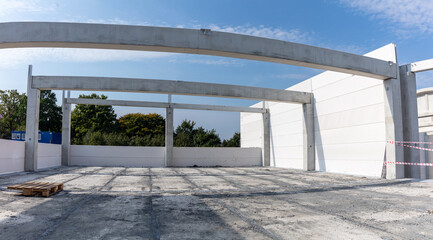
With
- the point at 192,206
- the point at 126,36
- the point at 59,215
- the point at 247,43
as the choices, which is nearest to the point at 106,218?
the point at 59,215

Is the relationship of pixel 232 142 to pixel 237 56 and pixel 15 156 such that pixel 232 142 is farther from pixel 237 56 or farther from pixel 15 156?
pixel 237 56

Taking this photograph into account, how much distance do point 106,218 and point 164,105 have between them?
18.1m

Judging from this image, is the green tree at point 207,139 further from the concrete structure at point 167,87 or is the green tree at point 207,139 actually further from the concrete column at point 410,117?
the concrete column at point 410,117

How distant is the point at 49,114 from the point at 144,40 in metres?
39.3

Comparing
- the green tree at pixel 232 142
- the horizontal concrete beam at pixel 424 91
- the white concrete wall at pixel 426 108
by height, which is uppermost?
the horizontal concrete beam at pixel 424 91

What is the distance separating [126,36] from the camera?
948 centimetres

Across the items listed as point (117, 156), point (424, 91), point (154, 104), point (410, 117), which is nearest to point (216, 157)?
point (154, 104)

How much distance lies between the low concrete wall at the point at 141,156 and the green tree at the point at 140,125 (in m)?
23.1

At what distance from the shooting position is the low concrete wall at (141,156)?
23.6 m

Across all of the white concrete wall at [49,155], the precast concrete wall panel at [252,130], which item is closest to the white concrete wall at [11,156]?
the white concrete wall at [49,155]

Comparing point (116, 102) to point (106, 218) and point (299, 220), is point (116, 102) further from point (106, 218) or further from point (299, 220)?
point (299, 220)

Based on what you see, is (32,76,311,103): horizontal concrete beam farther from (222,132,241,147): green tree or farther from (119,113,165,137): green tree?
(119,113,165,137): green tree

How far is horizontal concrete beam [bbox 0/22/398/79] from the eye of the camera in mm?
9297

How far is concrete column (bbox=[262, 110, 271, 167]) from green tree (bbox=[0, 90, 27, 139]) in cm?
3431
